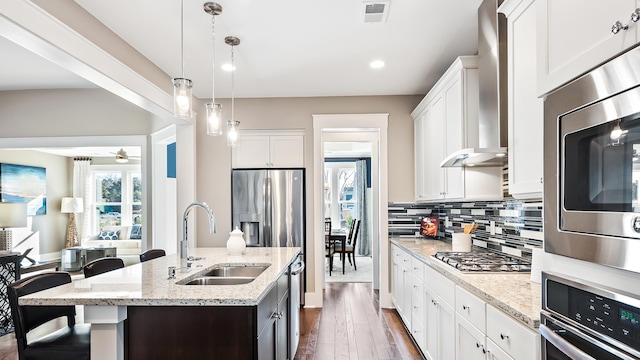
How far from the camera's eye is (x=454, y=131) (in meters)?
3.20

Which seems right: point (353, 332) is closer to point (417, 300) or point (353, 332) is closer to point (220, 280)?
point (417, 300)

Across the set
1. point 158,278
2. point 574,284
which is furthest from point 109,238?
point 574,284

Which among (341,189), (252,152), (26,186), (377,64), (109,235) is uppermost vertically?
(377,64)

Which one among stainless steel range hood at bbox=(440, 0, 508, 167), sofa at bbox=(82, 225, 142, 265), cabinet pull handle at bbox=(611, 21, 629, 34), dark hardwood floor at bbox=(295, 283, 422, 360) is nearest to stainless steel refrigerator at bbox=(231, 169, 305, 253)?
dark hardwood floor at bbox=(295, 283, 422, 360)

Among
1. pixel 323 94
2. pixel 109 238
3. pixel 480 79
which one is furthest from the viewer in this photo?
pixel 109 238

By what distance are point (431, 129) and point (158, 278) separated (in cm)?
289

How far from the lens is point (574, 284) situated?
3.47ft

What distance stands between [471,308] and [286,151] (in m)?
3.33

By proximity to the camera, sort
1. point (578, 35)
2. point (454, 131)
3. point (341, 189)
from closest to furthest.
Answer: point (578, 35) < point (454, 131) < point (341, 189)

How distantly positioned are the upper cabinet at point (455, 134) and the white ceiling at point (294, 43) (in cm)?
35

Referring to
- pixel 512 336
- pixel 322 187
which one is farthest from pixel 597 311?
pixel 322 187

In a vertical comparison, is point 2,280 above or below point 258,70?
below

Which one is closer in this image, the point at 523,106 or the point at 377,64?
the point at 523,106

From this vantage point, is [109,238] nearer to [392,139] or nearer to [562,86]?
[392,139]
